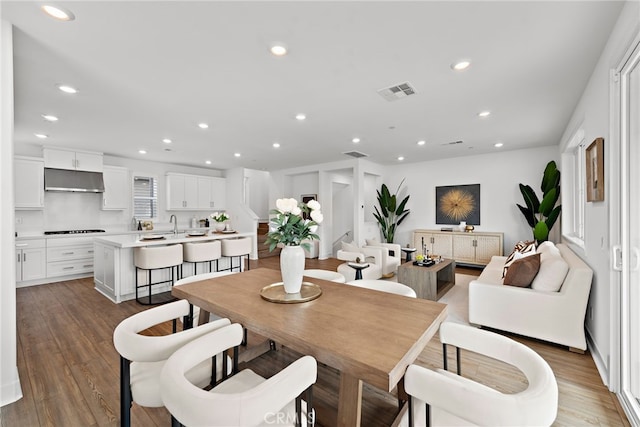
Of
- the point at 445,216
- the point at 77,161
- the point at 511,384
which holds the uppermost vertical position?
the point at 77,161

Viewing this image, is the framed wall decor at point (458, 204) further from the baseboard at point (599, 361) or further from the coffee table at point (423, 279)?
the baseboard at point (599, 361)

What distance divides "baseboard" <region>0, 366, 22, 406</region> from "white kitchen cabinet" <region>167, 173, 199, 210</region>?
5.23 m

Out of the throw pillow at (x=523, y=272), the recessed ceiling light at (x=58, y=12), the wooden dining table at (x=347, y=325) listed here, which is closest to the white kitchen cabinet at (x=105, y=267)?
the wooden dining table at (x=347, y=325)

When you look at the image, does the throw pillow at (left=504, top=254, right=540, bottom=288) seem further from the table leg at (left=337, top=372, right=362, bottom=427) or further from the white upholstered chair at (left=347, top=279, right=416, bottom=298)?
the table leg at (left=337, top=372, right=362, bottom=427)

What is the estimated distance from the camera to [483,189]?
19.8ft

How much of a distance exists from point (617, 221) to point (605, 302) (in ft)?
2.23

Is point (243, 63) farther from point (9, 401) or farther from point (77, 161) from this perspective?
point (77, 161)

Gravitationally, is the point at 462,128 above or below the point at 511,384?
above

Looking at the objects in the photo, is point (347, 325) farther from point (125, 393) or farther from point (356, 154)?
point (356, 154)

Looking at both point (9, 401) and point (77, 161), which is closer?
point (9, 401)

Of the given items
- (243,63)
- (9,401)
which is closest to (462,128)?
(243,63)

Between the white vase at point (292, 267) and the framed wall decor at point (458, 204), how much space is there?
227 inches

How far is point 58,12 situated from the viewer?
1.66 m

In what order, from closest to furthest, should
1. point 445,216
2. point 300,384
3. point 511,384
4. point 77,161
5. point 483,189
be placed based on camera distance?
point 300,384
point 511,384
point 77,161
point 483,189
point 445,216
